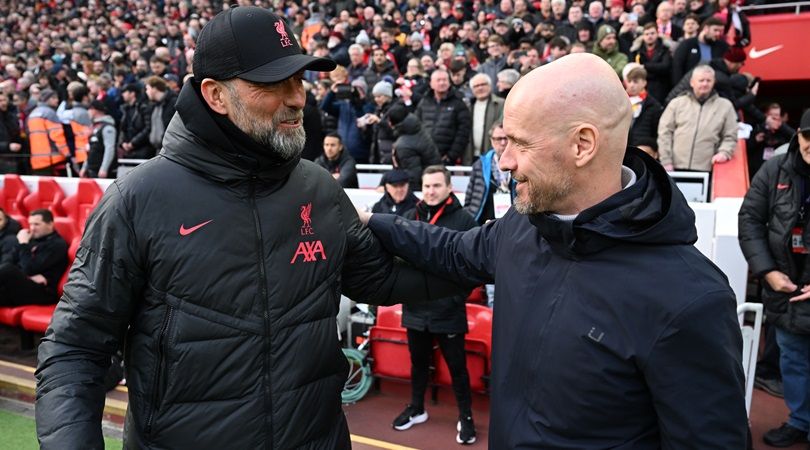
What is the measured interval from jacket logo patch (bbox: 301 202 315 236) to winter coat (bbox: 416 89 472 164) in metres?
5.93

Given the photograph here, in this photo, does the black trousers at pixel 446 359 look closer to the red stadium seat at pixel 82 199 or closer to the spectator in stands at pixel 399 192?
the spectator in stands at pixel 399 192

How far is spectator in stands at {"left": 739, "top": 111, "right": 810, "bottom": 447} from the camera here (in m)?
3.74

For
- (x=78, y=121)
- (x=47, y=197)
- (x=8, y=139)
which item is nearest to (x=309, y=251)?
(x=47, y=197)

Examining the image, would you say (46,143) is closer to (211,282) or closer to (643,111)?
(643,111)

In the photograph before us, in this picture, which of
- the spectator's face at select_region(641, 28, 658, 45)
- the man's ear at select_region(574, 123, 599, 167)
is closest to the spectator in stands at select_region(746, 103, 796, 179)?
the spectator's face at select_region(641, 28, 658, 45)

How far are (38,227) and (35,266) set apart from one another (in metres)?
0.40

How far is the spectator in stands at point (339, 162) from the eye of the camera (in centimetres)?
679

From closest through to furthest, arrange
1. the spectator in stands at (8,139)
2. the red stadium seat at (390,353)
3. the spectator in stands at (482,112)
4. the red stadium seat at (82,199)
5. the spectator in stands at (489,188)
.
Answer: the red stadium seat at (390,353) < the spectator in stands at (489,188) < the red stadium seat at (82,199) < the spectator in stands at (482,112) < the spectator in stands at (8,139)

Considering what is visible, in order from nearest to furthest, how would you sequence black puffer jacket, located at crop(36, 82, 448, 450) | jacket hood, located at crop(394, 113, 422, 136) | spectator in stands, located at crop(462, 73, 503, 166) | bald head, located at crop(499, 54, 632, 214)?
bald head, located at crop(499, 54, 632, 214) < black puffer jacket, located at crop(36, 82, 448, 450) < jacket hood, located at crop(394, 113, 422, 136) < spectator in stands, located at crop(462, 73, 503, 166)

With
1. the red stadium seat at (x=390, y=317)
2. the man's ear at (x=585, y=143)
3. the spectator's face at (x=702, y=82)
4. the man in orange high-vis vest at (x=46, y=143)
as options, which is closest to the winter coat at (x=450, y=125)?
the spectator's face at (x=702, y=82)

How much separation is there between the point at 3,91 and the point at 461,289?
12.7 m

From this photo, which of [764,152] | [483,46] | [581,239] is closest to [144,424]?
[581,239]

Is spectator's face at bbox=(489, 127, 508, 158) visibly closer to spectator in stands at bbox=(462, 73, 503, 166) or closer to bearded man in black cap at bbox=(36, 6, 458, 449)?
spectator in stands at bbox=(462, 73, 503, 166)

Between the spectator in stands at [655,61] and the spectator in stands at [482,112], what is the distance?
2.18 m
